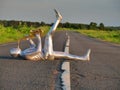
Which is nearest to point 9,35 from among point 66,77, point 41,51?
point 41,51

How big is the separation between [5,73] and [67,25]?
524 feet

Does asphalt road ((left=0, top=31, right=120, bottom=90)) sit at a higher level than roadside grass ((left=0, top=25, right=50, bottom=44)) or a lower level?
higher

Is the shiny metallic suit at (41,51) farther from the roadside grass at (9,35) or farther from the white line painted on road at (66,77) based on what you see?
the roadside grass at (9,35)

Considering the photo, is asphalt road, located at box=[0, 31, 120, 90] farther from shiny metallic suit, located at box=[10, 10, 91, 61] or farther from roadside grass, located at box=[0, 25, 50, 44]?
roadside grass, located at box=[0, 25, 50, 44]

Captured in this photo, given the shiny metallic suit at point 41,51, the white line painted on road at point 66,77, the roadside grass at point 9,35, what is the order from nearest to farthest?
the white line painted on road at point 66,77, the shiny metallic suit at point 41,51, the roadside grass at point 9,35

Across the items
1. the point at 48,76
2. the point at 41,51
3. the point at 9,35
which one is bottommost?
the point at 9,35

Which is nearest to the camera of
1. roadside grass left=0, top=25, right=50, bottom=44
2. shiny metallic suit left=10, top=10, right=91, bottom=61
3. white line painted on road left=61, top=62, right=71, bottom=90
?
white line painted on road left=61, top=62, right=71, bottom=90

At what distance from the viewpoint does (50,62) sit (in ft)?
41.3

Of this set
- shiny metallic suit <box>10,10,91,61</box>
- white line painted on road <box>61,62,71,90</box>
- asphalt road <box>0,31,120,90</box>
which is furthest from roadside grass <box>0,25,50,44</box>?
white line painted on road <box>61,62,71,90</box>

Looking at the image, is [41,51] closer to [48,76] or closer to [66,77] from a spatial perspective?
[48,76]

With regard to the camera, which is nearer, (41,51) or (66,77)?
(66,77)

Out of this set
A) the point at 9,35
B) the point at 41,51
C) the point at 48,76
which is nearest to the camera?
the point at 48,76

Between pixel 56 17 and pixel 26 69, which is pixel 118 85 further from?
pixel 56 17

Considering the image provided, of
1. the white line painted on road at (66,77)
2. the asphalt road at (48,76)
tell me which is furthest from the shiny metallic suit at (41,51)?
the white line painted on road at (66,77)
